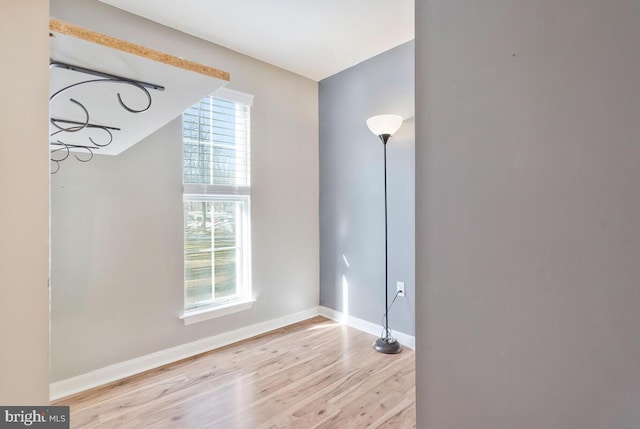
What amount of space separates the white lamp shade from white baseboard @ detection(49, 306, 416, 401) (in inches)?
68.3

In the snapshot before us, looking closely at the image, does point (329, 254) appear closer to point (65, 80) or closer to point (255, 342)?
point (255, 342)

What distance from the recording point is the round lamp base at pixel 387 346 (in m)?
2.44

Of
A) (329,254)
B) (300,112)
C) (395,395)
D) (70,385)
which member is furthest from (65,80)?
(329,254)

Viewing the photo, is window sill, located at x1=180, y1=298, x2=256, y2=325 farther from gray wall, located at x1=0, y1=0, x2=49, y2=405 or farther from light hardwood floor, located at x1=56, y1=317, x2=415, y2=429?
gray wall, located at x1=0, y1=0, x2=49, y2=405

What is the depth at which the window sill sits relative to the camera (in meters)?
2.41

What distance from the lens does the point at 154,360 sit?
2246mm

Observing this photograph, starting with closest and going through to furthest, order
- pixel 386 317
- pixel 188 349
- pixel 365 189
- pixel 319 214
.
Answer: pixel 188 349 < pixel 386 317 < pixel 365 189 < pixel 319 214

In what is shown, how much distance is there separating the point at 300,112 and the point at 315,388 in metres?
2.52

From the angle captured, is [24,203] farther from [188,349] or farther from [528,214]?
[188,349]

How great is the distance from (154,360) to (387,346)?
1810 millimetres

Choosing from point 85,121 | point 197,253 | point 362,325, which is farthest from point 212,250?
point 362,325
